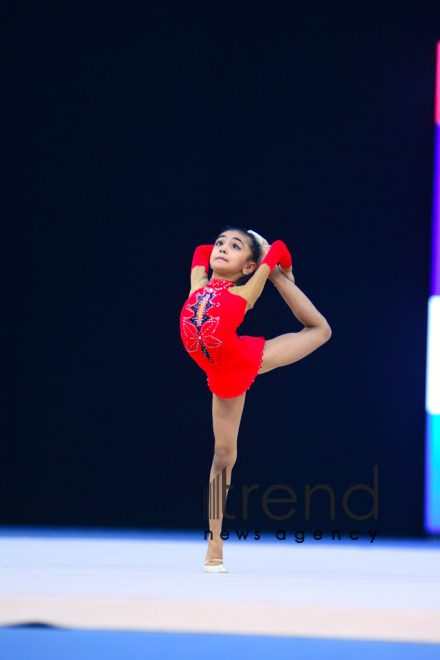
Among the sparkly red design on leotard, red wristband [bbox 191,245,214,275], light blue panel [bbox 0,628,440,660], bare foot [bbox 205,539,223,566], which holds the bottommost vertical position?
light blue panel [bbox 0,628,440,660]

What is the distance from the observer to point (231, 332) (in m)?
2.22

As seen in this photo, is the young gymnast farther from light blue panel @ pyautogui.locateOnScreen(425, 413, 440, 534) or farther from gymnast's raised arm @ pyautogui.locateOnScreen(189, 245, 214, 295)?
light blue panel @ pyautogui.locateOnScreen(425, 413, 440, 534)

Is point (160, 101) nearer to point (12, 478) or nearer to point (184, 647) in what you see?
point (12, 478)

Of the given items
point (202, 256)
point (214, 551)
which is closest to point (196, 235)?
point (202, 256)

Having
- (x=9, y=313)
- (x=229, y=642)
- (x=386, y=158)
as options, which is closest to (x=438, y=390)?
(x=386, y=158)

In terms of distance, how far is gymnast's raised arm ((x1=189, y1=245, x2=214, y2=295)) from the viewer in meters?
2.41

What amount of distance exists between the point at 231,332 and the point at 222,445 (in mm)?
380

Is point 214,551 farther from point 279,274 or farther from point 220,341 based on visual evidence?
point 279,274

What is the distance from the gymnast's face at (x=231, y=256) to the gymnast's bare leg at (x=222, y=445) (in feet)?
1.41

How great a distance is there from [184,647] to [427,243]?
2.57 m

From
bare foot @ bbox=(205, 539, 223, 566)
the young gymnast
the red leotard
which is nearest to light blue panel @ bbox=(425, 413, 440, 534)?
the young gymnast

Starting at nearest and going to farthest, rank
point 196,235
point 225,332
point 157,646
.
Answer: point 157,646 → point 225,332 → point 196,235

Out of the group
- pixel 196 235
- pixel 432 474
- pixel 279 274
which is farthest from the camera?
pixel 196 235

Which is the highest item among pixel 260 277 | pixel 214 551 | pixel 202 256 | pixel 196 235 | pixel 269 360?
pixel 196 235
